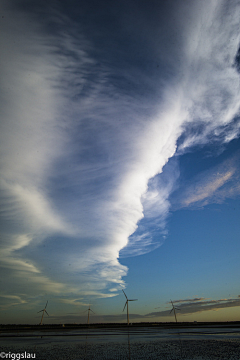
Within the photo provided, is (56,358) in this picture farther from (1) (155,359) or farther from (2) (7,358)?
(1) (155,359)

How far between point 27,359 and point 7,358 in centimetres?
312

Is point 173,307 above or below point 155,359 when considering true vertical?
below

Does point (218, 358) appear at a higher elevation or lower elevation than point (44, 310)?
higher

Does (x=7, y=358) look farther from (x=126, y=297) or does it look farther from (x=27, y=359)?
(x=126, y=297)

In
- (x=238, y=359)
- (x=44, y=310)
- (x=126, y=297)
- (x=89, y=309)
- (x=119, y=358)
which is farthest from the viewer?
(x=89, y=309)

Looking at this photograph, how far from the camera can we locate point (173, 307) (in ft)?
569

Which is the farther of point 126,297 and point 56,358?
point 126,297

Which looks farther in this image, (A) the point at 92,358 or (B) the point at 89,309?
(B) the point at 89,309

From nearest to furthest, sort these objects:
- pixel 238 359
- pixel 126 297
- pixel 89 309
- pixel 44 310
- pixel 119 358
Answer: pixel 238 359, pixel 119 358, pixel 126 297, pixel 44 310, pixel 89 309

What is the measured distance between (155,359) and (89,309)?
19963 centimetres

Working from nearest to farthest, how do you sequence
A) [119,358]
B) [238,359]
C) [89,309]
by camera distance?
[238,359]
[119,358]
[89,309]

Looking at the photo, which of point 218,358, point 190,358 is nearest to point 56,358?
point 190,358

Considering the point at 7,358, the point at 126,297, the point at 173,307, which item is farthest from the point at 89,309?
the point at 7,358

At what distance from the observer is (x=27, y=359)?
66.5ft
